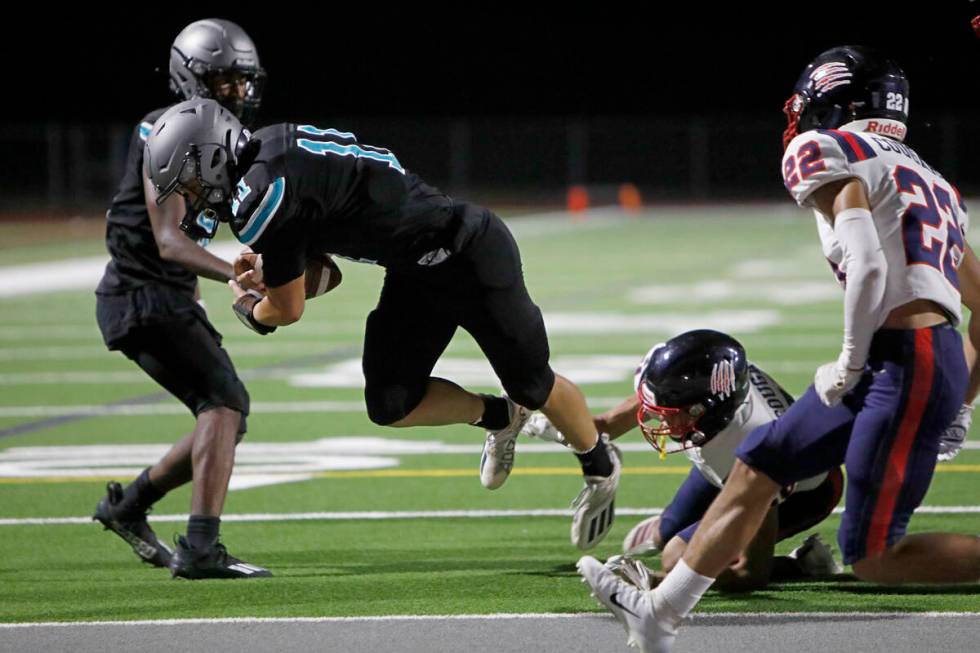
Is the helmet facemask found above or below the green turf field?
above

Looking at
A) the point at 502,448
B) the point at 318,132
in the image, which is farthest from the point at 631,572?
the point at 318,132

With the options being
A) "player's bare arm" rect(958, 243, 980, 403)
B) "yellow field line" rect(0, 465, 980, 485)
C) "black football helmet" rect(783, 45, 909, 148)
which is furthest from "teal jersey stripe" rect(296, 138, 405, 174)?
"yellow field line" rect(0, 465, 980, 485)

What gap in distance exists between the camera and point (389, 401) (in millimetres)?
5480

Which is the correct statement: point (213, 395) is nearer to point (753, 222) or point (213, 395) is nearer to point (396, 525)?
point (396, 525)

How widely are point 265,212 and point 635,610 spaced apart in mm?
1580

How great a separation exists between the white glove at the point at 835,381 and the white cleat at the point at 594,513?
1333mm

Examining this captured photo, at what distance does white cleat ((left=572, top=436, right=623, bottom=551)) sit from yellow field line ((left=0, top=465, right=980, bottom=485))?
1743 millimetres

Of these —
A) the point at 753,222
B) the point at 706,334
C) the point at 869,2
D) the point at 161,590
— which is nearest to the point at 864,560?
the point at 706,334

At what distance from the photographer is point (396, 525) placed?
6.26m

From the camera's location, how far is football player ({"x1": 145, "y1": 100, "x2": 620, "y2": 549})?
15.7ft

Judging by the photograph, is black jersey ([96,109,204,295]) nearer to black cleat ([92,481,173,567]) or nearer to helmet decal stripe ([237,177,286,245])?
black cleat ([92,481,173,567])

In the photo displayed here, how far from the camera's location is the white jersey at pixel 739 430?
16.2 ft

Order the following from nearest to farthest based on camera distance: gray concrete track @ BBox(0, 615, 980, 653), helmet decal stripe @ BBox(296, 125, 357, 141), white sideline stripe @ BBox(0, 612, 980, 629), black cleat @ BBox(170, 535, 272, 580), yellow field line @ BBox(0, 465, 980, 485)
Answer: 1. gray concrete track @ BBox(0, 615, 980, 653)
2. white sideline stripe @ BBox(0, 612, 980, 629)
3. helmet decal stripe @ BBox(296, 125, 357, 141)
4. black cleat @ BBox(170, 535, 272, 580)
5. yellow field line @ BBox(0, 465, 980, 485)

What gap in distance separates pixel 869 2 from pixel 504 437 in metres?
35.0
